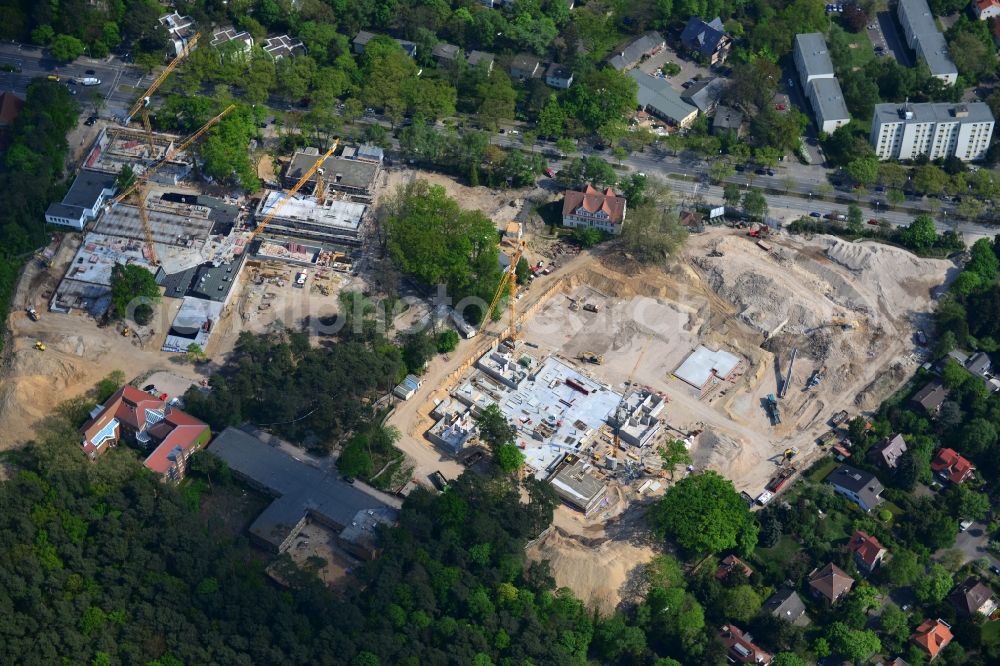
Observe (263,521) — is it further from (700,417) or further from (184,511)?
(700,417)

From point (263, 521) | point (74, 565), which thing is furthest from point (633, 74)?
point (74, 565)

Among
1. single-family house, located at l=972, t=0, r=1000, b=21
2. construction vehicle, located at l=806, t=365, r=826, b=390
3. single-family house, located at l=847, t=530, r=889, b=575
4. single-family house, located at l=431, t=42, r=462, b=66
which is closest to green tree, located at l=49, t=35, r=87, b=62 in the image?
single-family house, located at l=431, t=42, r=462, b=66

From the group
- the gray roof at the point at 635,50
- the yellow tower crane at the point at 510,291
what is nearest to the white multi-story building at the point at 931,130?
the gray roof at the point at 635,50

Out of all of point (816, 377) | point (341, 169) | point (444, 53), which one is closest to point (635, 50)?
point (444, 53)

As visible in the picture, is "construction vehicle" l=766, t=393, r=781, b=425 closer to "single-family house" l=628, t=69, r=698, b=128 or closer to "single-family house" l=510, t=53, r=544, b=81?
"single-family house" l=628, t=69, r=698, b=128

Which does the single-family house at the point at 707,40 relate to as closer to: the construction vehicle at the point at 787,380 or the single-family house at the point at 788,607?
the construction vehicle at the point at 787,380
